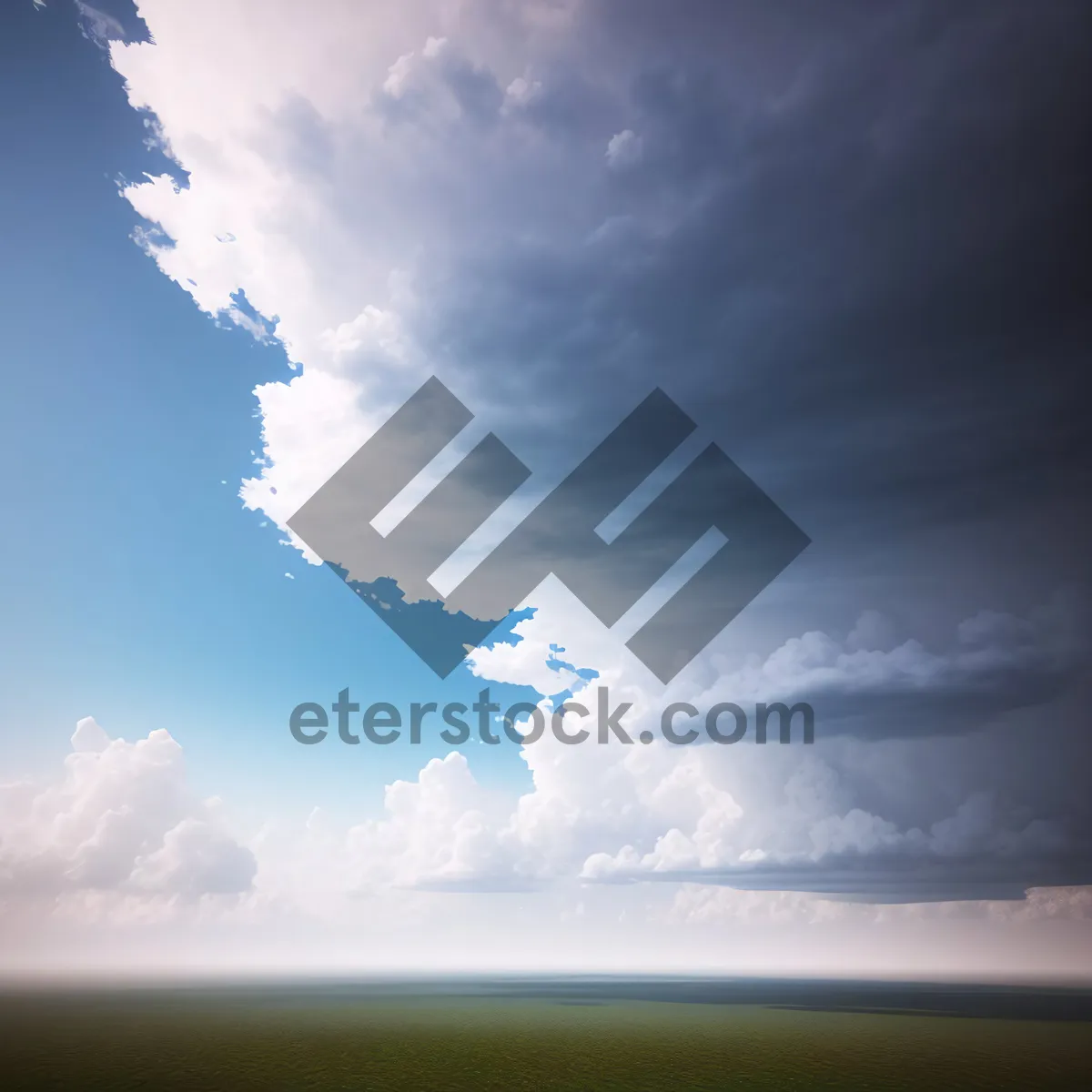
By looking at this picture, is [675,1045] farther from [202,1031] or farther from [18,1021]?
[18,1021]

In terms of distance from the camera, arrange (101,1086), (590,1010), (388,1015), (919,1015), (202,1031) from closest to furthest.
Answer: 1. (101,1086)
2. (202,1031)
3. (388,1015)
4. (919,1015)
5. (590,1010)

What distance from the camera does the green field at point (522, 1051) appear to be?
72750 mm

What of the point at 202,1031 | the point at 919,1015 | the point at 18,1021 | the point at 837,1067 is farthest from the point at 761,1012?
the point at 18,1021

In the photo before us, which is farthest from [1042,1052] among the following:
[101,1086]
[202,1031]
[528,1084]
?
[202,1031]

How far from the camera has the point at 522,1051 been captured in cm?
9606

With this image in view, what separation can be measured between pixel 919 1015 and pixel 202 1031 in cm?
16105

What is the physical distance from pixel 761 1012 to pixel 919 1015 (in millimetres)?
36928

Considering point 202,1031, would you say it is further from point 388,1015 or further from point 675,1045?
point 675,1045

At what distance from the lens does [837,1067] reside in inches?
3268

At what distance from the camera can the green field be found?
72750mm

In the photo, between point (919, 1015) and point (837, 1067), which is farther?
point (919, 1015)

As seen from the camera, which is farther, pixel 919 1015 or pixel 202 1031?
pixel 919 1015

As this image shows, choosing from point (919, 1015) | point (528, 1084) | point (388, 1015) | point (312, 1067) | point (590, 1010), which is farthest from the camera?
point (590, 1010)

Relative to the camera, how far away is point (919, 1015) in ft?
568
